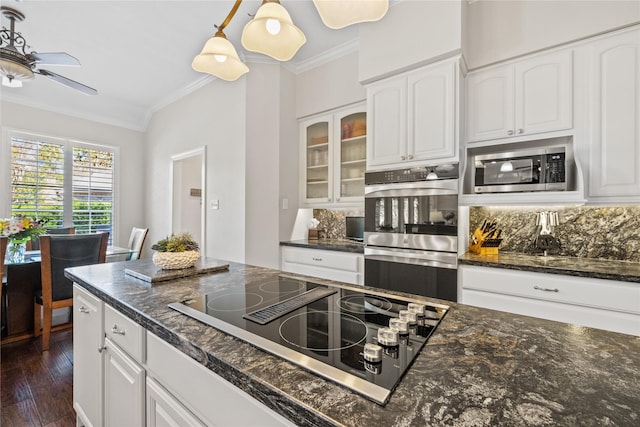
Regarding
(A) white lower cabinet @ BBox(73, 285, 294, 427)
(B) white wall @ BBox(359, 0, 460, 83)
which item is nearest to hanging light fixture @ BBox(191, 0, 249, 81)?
(A) white lower cabinet @ BBox(73, 285, 294, 427)

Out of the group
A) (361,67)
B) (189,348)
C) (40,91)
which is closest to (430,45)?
(361,67)

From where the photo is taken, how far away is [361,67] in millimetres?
2521

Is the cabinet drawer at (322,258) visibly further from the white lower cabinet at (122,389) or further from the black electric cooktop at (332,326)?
the white lower cabinet at (122,389)

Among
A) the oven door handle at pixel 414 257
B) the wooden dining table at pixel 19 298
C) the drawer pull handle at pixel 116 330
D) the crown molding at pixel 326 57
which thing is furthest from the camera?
the crown molding at pixel 326 57

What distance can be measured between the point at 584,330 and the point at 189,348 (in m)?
1.14

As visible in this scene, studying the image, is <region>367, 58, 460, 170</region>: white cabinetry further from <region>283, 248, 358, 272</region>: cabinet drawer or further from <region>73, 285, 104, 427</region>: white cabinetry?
<region>73, 285, 104, 427</region>: white cabinetry

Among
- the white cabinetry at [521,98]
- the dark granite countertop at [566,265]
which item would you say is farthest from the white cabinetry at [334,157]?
the dark granite countertop at [566,265]

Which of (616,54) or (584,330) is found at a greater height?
(616,54)

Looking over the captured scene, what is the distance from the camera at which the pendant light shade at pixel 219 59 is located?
4.57 ft

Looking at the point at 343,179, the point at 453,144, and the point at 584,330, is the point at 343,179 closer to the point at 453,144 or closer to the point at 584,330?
the point at 453,144

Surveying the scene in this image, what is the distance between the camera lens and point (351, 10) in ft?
3.64

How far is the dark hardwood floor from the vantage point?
1.75 m

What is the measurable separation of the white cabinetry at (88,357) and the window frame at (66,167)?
3509mm

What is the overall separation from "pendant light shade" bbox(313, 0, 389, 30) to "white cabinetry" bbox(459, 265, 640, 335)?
1.68 meters
